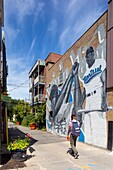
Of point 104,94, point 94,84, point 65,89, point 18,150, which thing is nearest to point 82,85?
point 94,84

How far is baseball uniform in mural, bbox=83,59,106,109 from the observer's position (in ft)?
29.3

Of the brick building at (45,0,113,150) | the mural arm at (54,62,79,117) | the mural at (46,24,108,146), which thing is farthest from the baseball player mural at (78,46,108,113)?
the mural arm at (54,62,79,117)

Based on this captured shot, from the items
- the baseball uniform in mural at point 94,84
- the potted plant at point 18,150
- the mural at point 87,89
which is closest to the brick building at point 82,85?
the mural at point 87,89

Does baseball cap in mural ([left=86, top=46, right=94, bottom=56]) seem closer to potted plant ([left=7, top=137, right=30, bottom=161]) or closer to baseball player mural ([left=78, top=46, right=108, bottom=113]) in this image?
baseball player mural ([left=78, top=46, right=108, bottom=113])

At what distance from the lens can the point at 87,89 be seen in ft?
33.9

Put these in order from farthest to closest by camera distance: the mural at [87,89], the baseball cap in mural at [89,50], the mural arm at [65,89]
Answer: the mural arm at [65,89] → the baseball cap in mural at [89,50] → the mural at [87,89]

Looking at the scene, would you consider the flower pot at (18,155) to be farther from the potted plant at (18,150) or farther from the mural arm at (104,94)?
the mural arm at (104,94)

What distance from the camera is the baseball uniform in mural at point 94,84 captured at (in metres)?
8.93

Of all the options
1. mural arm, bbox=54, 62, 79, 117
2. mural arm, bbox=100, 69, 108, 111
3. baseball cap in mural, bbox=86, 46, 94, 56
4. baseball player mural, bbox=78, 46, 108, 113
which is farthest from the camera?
mural arm, bbox=54, 62, 79, 117

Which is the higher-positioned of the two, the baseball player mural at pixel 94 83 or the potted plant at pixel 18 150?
the baseball player mural at pixel 94 83

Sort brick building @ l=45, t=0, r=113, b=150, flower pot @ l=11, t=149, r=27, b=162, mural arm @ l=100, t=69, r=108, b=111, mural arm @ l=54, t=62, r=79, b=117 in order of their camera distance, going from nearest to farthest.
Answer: flower pot @ l=11, t=149, r=27, b=162
brick building @ l=45, t=0, r=113, b=150
mural arm @ l=100, t=69, r=108, b=111
mural arm @ l=54, t=62, r=79, b=117

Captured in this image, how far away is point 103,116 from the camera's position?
851cm

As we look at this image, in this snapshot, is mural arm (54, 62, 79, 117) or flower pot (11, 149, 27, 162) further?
mural arm (54, 62, 79, 117)

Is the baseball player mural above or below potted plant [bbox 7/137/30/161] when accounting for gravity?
above
